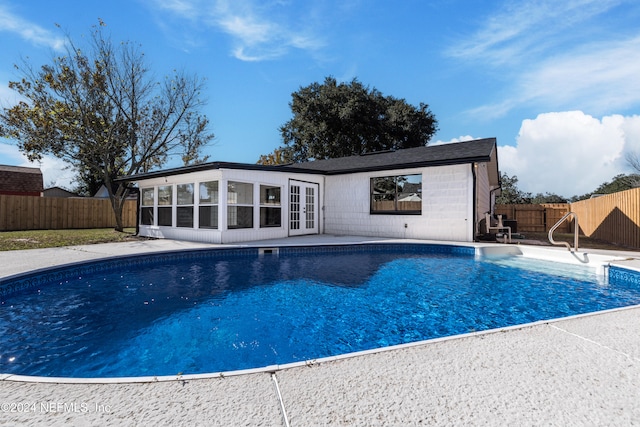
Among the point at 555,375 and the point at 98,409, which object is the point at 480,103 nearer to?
the point at 555,375

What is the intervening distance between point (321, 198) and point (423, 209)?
4.01 m

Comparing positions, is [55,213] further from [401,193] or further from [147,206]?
[401,193]

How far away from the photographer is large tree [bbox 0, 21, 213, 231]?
12961 mm

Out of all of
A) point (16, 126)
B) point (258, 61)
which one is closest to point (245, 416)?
point (258, 61)

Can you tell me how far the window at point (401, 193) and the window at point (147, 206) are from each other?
828 cm

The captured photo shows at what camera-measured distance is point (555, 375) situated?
193cm

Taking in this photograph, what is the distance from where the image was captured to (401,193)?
38.9ft

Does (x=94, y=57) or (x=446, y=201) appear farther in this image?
(x=94, y=57)

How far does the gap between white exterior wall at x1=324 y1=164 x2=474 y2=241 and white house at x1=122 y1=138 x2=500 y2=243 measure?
0.10 feet

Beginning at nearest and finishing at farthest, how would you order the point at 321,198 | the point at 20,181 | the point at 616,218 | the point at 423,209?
the point at 616,218, the point at 423,209, the point at 321,198, the point at 20,181

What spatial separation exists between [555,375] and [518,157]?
27617 millimetres

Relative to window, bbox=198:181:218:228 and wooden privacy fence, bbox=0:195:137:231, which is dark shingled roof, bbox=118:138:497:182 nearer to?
window, bbox=198:181:218:228

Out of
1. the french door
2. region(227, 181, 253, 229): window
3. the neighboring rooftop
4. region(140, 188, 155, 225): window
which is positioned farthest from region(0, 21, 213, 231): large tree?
the neighboring rooftop

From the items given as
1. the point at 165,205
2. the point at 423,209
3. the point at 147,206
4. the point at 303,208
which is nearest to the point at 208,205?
the point at 165,205
